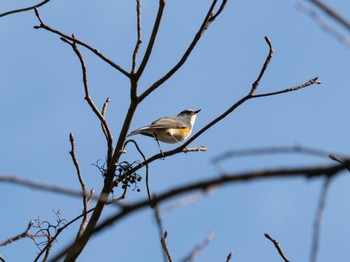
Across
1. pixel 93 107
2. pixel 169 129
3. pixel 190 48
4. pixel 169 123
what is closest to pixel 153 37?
pixel 190 48

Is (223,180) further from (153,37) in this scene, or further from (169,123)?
(169,123)

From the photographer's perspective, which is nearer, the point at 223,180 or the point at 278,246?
the point at 223,180

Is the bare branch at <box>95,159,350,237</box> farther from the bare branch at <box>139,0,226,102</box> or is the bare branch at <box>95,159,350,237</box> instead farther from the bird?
the bird

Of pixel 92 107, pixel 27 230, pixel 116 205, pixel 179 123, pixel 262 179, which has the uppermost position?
pixel 179 123

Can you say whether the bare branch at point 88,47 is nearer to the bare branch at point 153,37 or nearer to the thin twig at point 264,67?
the bare branch at point 153,37

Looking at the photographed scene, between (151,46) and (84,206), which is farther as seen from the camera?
(84,206)

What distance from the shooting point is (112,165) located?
402 centimetres

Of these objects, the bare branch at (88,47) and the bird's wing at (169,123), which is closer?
the bare branch at (88,47)

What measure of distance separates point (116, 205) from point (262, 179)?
0.27 metres

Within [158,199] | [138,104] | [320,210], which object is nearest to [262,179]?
[158,199]

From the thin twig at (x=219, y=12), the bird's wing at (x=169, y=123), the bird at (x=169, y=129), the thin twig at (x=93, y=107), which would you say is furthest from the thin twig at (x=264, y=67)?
the bird's wing at (x=169, y=123)

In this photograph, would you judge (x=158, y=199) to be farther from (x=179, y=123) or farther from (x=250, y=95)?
(x=179, y=123)

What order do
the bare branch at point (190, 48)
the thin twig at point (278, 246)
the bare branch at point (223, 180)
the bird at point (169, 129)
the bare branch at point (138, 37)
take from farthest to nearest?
1. the bird at point (169, 129)
2. the bare branch at point (138, 37)
3. the bare branch at point (190, 48)
4. the thin twig at point (278, 246)
5. the bare branch at point (223, 180)

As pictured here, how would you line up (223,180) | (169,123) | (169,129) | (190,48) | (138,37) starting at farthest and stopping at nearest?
(169,123) → (169,129) → (138,37) → (190,48) → (223,180)
